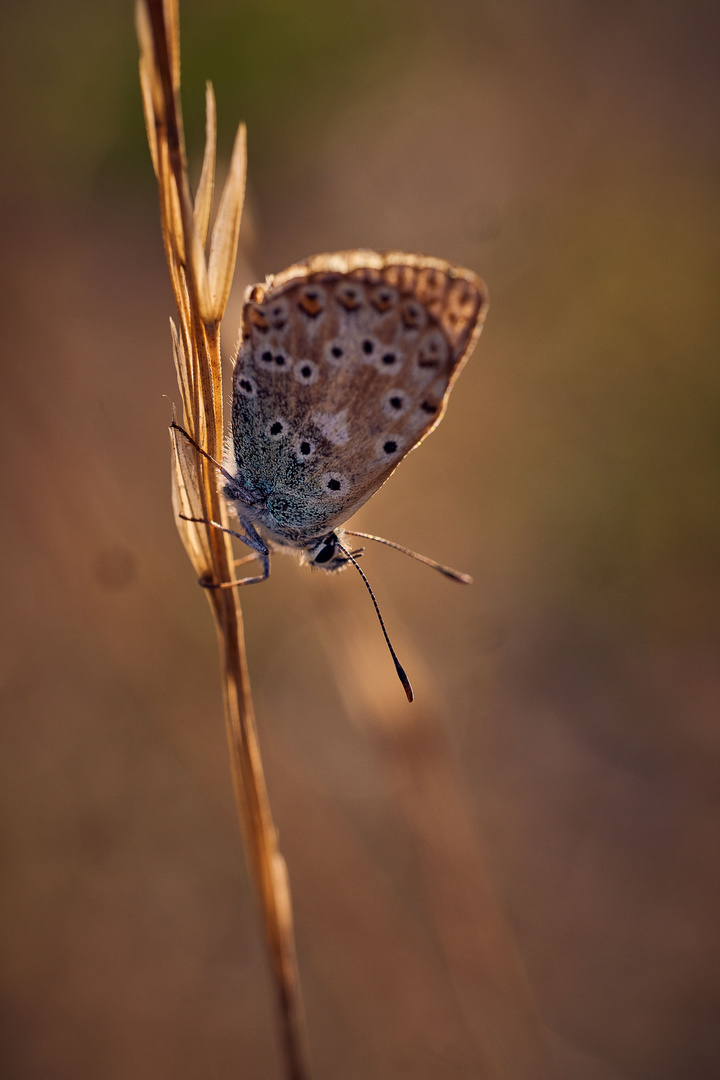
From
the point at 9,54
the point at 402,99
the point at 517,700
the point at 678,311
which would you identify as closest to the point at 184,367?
the point at 517,700

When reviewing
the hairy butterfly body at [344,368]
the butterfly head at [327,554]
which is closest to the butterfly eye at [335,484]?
the hairy butterfly body at [344,368]

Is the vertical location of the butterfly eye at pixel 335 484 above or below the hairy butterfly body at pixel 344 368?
below

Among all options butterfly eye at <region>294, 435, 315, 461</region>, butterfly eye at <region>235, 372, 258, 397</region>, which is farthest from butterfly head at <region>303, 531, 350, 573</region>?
butterfly eye at <region>235, 372, 258, 397</region>

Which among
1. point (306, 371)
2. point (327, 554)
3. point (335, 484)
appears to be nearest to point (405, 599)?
point (327, 554)

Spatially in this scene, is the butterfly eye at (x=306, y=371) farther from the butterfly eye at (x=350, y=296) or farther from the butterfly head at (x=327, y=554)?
the butterfly head at (x=327, y=554)

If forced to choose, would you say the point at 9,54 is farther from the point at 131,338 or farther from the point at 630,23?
the point at 630,23

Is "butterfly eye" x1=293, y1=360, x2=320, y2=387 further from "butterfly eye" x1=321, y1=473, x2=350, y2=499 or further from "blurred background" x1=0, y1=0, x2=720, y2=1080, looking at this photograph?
"blurred background" x1=0, y1=0, x2=720, y2=1080

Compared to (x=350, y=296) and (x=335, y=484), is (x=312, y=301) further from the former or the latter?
(x=335, y=484)
